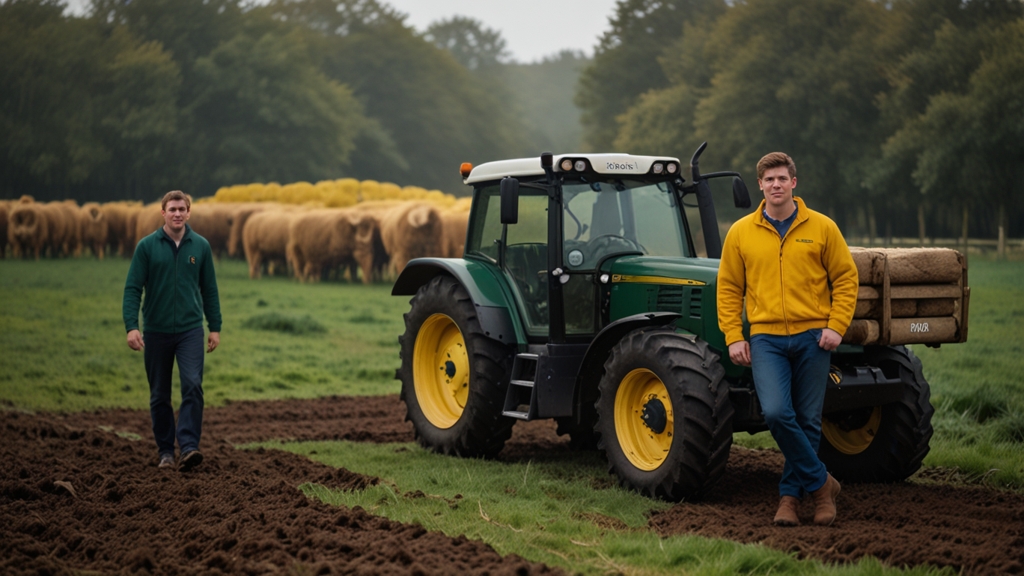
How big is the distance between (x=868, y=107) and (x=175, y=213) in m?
11.8

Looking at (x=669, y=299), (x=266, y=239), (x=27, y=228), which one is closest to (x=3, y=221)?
A: (x=27, y=228)

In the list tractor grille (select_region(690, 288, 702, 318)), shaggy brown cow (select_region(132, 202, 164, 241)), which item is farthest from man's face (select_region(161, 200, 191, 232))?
shaggy brown cow (select_region(132, 202, 164, 241))

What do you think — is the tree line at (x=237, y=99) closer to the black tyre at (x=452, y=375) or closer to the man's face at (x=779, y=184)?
the black tyre at (x=452, y=375)

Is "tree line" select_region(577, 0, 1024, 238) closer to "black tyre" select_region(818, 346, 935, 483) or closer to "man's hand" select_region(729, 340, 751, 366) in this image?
"black tyre" select_region(818, 346, 935, 483)

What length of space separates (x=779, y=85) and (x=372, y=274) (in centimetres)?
1170

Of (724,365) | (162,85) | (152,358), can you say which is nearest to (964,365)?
(724,365)

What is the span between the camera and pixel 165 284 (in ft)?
22.5

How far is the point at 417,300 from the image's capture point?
7.87 meters

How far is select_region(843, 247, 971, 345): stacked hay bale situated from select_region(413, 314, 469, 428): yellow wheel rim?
10.5 ft

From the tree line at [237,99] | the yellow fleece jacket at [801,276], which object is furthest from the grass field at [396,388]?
the tree line at [237,99]

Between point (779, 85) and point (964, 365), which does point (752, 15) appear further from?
point (964, 365)

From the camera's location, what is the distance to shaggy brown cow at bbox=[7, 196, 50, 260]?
53.9ft

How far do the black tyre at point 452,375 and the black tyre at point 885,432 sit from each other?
2.27 m

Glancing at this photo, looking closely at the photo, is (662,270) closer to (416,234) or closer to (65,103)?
(65,103)
